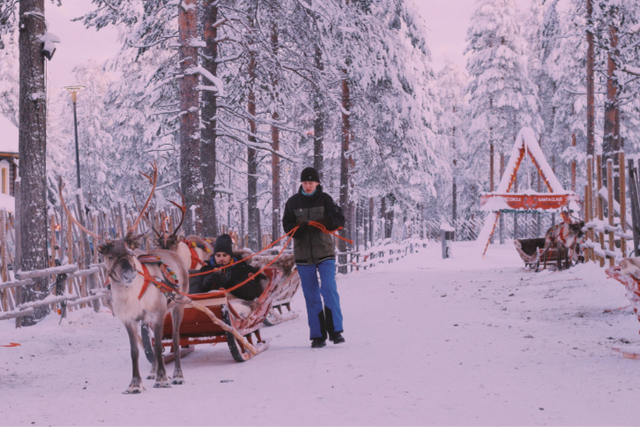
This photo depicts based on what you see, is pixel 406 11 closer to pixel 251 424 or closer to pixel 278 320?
pixel 278 320

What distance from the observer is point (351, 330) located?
947cm

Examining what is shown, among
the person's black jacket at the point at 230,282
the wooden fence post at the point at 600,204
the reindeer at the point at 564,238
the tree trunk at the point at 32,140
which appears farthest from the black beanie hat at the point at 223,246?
the reindeer at the point at 564,238

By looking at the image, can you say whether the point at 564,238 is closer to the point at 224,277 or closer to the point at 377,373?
the point at 224,277

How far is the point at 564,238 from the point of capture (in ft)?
52.6

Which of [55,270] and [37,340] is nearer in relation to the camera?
[37,340]

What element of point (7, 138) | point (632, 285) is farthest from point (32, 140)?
point (7, 138)

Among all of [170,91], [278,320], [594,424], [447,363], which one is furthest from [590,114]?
[594,424]

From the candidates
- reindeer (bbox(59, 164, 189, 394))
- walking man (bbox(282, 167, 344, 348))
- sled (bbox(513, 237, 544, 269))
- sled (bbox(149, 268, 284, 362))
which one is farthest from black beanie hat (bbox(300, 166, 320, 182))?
sled (bbox(513, 237, 544, 269))

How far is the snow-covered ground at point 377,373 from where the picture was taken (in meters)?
4.89

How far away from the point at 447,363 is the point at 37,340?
575cm

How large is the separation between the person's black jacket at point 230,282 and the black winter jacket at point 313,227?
69cm

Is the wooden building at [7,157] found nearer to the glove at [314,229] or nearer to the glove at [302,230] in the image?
the glove at [302,230]

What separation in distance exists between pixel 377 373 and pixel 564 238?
11236 mm

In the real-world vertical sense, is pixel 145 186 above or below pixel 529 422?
above
